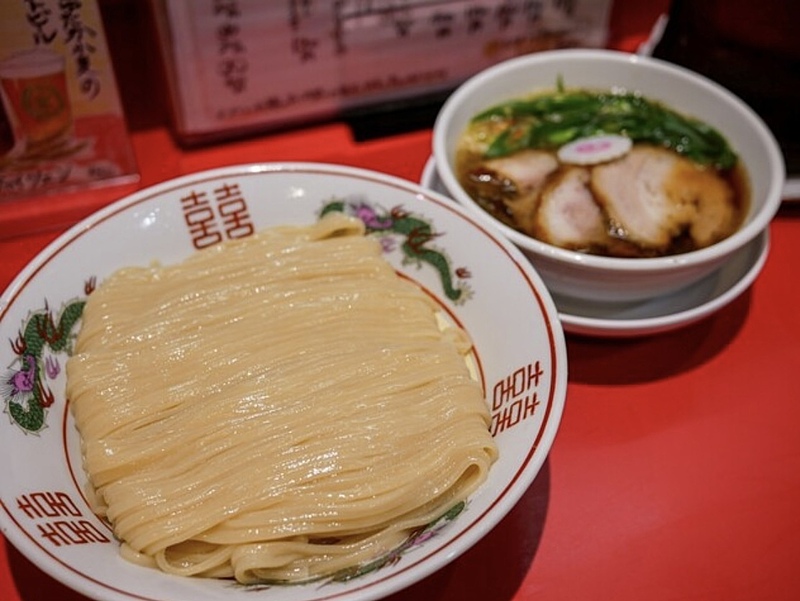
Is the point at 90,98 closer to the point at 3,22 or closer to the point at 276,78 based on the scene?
the point at 3,22

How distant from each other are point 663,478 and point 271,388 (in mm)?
774

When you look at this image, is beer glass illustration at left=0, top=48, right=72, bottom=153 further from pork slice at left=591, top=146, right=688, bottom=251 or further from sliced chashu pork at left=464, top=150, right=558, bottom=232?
pork slice at left=591, top=146, right=688, bottom=251

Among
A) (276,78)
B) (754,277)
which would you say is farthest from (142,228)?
(754,277)

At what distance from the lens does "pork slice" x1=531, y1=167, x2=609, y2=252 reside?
5.47 feet

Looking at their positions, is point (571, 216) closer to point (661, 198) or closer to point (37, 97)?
point (661, 198)

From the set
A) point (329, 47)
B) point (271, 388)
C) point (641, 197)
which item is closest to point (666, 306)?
point (641, 197)

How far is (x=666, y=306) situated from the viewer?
1.70m

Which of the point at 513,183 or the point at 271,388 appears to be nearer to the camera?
the point at 271,388

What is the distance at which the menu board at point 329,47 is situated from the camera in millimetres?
1793

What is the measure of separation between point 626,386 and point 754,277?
1.19ft

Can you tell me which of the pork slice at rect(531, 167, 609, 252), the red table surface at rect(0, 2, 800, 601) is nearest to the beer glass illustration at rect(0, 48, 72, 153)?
the red table surface at rect(0, 2, 800, 601)

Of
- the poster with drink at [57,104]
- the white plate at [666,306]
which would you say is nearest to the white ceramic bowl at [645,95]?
the white plate at [666,306]

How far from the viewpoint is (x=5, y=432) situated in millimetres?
1188

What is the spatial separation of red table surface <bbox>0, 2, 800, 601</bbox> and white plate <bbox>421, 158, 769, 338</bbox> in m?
0.07
